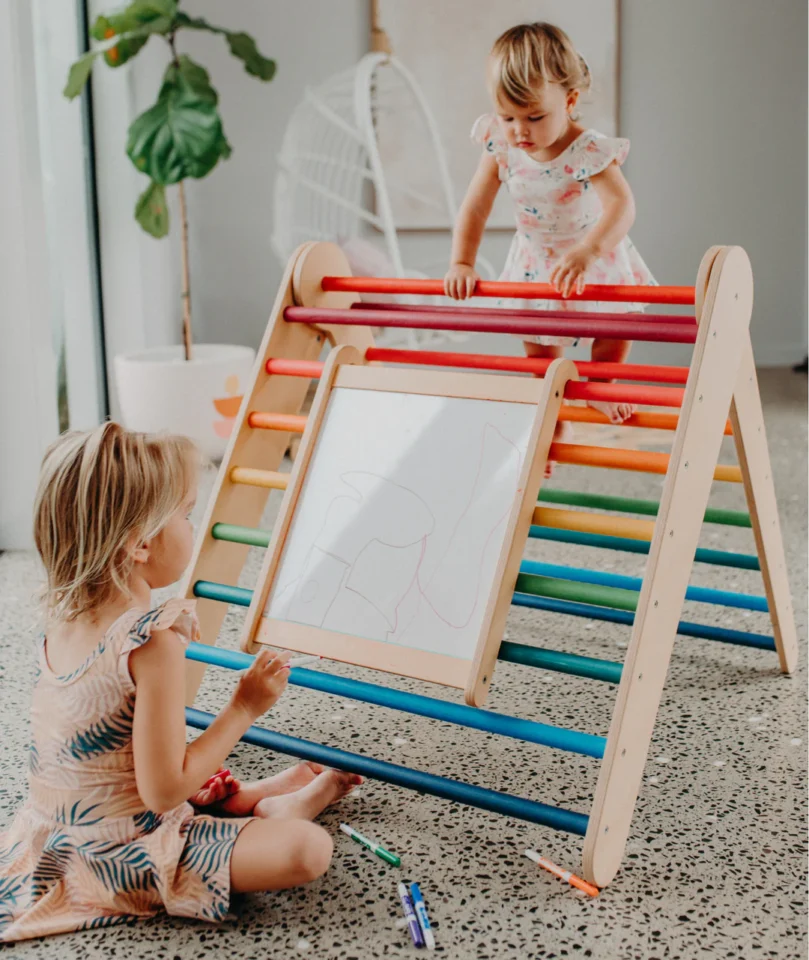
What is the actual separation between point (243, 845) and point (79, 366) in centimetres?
263

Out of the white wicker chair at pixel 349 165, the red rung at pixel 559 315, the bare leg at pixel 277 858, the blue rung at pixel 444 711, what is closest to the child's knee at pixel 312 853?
the bare leg at pixel 277 858

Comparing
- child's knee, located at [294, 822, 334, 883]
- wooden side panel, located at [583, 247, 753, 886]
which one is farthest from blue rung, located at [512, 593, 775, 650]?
child's knee, located at [294, 822, 334, 883]

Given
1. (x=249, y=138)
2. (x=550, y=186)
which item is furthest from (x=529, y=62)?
(x=249, y=138)

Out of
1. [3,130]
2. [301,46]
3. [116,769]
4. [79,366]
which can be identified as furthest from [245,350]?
[116,769]

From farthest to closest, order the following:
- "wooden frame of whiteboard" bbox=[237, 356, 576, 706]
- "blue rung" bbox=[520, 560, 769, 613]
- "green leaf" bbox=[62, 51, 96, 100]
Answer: "green leaf" bbox=[62, 51, 96, 100]
"blue rung" bbox=[520, 560, 769, 613]
"wooden frame of whiteboard" bbox=[237, 356, 576, 706]

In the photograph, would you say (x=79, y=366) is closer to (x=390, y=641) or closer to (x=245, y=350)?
(x=245, y=350)

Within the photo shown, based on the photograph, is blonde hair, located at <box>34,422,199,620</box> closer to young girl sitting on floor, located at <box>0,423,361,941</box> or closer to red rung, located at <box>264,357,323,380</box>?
young girl sitting on floor, located at <box>0,423,361,941</box>

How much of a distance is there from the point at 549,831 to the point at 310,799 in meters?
0.32

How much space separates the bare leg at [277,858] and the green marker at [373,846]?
12cm

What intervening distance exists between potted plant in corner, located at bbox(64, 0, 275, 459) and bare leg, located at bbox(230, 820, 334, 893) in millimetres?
1800

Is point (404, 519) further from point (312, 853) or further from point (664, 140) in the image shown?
point (664, 140)

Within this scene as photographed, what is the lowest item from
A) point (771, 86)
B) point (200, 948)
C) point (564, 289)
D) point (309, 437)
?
point (200, 948)

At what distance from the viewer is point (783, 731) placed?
169cm

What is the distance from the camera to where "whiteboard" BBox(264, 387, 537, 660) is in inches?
56.9
